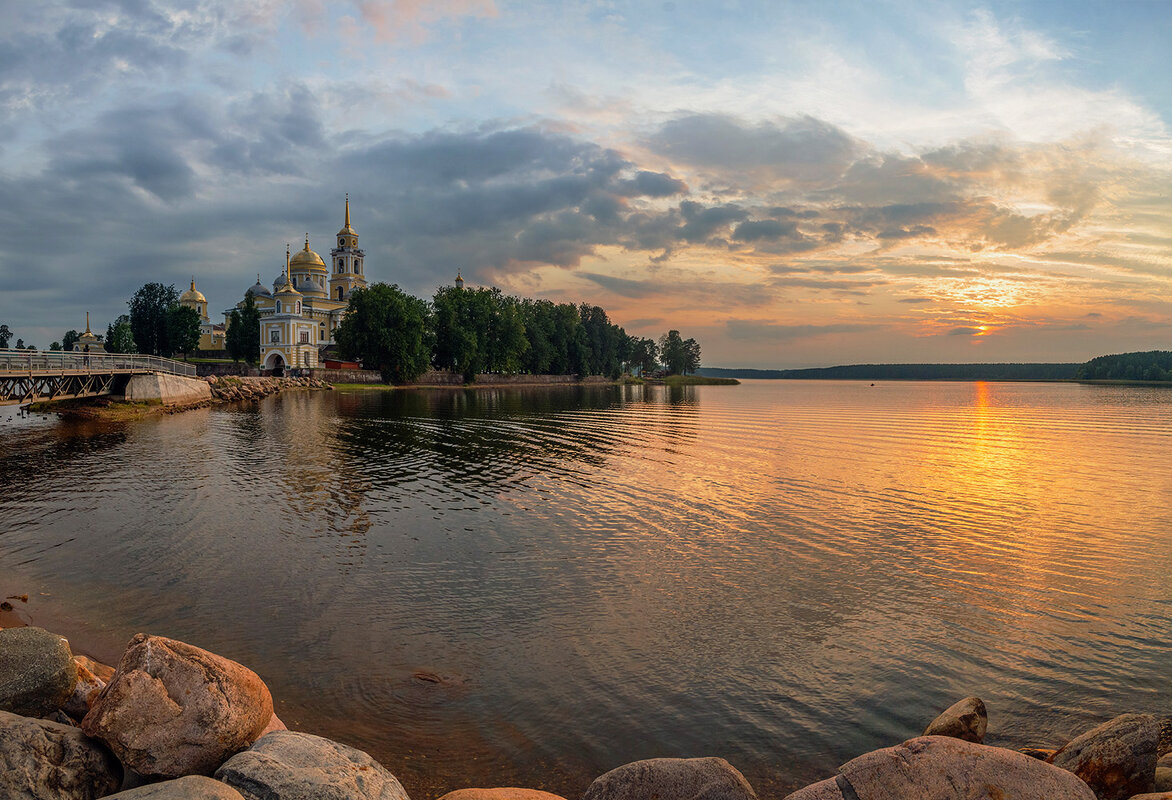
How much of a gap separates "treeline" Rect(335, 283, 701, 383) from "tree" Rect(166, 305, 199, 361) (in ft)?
108

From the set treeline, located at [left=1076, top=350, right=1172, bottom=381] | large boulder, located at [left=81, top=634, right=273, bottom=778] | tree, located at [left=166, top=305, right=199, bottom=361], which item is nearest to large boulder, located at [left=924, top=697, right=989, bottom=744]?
large boulder, located at [left=81, top=634, right=273, bottom=778]

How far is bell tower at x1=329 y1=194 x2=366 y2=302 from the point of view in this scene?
146 m

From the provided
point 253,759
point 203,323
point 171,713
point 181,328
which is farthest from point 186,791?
point 203,323

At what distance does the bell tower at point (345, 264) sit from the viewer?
477 feet

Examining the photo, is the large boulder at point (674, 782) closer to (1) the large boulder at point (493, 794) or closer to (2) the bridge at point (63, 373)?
(1) the large boulder at point (493, 794)

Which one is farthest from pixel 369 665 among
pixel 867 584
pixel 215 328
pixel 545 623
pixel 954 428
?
pixel 215 328

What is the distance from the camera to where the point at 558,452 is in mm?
33219

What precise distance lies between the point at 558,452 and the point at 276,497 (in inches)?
583

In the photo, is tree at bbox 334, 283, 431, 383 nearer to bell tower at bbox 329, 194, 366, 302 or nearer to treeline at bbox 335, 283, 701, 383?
treeline at bbox 335, 283, 701, 383

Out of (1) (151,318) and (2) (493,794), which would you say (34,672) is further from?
(1) (151,318)

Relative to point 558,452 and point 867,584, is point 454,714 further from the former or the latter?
point 558,452

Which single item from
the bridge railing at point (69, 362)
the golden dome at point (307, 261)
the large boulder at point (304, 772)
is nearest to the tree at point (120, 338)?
the golden dome at point (307, 261)

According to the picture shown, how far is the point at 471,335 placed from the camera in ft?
385

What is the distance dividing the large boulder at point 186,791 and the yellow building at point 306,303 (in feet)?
368
